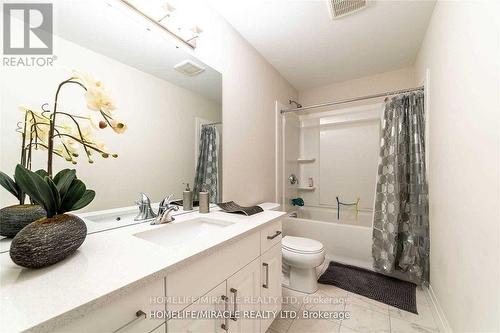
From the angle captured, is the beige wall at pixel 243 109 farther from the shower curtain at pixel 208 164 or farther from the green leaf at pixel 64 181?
the green leaf at pixel 64 181

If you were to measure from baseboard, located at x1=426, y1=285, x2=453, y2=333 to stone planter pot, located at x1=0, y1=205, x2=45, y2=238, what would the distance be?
7.24 feet

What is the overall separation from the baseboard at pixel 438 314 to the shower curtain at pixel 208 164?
1703mm

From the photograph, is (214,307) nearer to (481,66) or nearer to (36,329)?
(36,329)

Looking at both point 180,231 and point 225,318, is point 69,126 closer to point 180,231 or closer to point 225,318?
point 180,231

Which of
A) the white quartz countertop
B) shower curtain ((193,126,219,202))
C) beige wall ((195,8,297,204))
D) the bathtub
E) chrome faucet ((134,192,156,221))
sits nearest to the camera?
the white quartz countertop

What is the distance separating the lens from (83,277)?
1.78ft

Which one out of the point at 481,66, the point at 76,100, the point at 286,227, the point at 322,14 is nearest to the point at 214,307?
the point at 76,100

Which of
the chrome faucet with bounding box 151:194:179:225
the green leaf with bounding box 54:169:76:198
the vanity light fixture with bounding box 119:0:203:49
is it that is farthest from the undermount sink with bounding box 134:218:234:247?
the vanity light fixture with bounding box 119:0:203:49

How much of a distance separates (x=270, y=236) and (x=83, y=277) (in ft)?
3.05

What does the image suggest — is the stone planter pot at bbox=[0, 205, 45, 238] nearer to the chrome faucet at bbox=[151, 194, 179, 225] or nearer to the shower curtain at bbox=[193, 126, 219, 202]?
the chrome faucet at bbox=[151, 194, 179, 225]

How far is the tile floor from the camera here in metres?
1.36

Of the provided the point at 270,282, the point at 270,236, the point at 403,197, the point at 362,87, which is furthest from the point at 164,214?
the point at 362,87

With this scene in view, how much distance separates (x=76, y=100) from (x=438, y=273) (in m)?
2.45

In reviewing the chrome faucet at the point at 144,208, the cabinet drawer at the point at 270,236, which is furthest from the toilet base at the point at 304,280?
the chrome faucet at the point at 144,208
